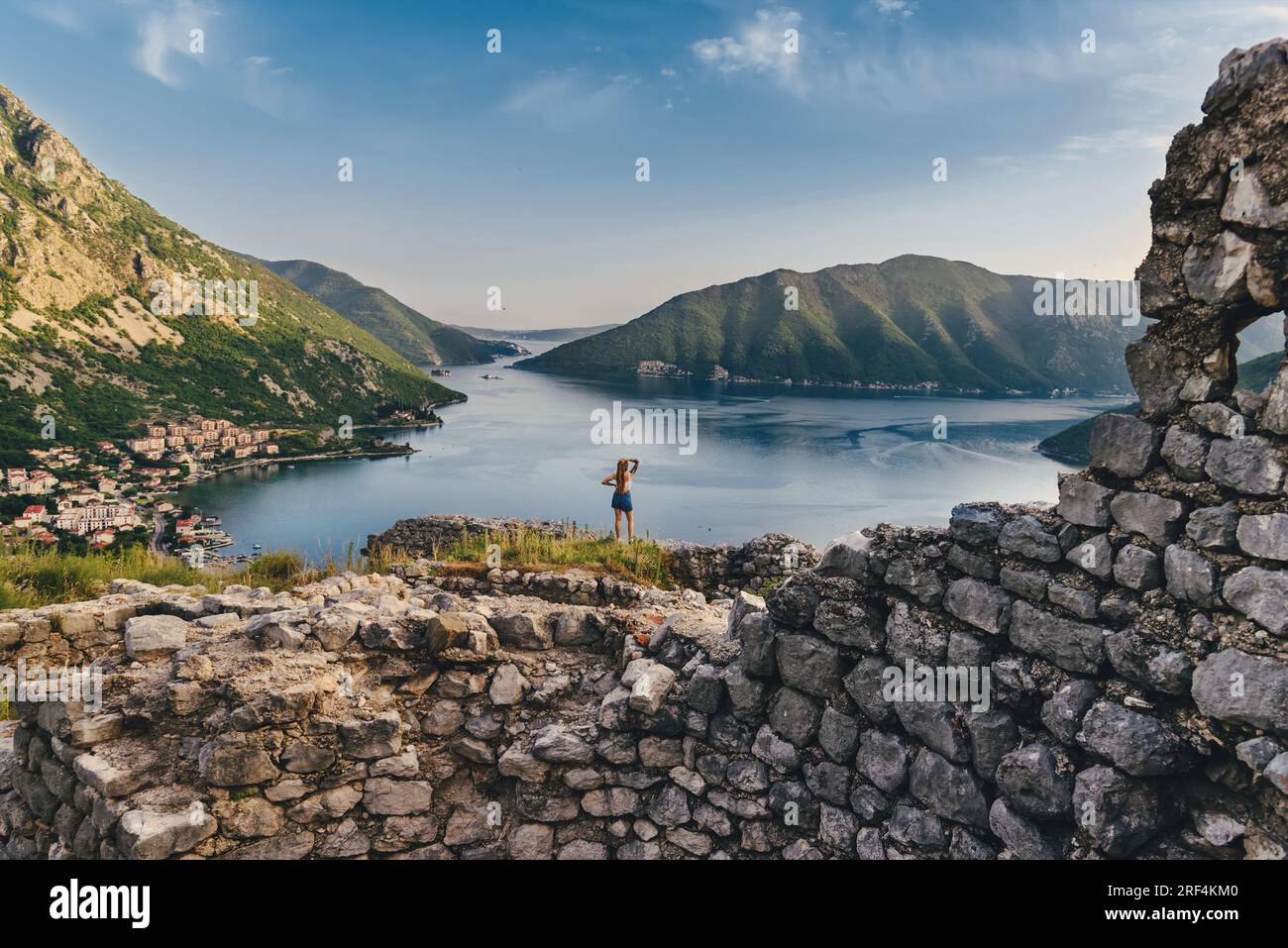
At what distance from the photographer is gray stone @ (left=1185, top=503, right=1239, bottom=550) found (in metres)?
3.34

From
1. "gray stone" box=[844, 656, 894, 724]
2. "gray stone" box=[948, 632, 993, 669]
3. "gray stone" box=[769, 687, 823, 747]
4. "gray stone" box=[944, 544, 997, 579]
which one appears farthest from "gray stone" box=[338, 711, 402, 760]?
"gray stone" box=[944, 544, 997, 579]

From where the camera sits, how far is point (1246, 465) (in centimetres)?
331

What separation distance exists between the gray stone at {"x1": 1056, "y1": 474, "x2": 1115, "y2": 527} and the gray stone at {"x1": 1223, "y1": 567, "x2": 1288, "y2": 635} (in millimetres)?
679

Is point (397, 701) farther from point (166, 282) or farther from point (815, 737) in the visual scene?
point (166, 282)

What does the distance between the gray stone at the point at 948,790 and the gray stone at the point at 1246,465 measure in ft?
7.51

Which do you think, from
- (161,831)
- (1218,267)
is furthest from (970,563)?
(161,831)

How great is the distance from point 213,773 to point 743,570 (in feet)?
22.1

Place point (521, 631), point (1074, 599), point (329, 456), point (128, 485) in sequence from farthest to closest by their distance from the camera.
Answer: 1. point (329, 456)
2. point (128, 485)
3. point (521, 631)
4. point (1074, 599)

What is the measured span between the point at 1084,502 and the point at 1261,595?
938 millimetres

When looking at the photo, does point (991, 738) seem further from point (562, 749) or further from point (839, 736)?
point (562, 749)

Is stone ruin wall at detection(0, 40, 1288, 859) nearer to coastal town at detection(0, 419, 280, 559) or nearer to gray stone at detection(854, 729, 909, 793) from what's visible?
gray stone at detection(854, 729, 909, 793)

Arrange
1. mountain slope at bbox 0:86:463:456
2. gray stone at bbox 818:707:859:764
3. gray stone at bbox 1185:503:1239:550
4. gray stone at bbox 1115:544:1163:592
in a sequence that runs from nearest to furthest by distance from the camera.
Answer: gray stone at bbox 1185:503:1239:550 < gray stone at bbox 1115:544:1163:592 < gray stone at bbox 818:707:859:764 < mountain slope at bbox 0:86:463:456

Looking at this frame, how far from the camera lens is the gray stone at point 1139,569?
11.8ft

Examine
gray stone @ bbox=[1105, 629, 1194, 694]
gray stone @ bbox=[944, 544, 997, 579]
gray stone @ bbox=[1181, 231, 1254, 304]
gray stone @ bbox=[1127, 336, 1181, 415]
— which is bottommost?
gray stone @ bbox=[1105, 629, 1194, 694]
